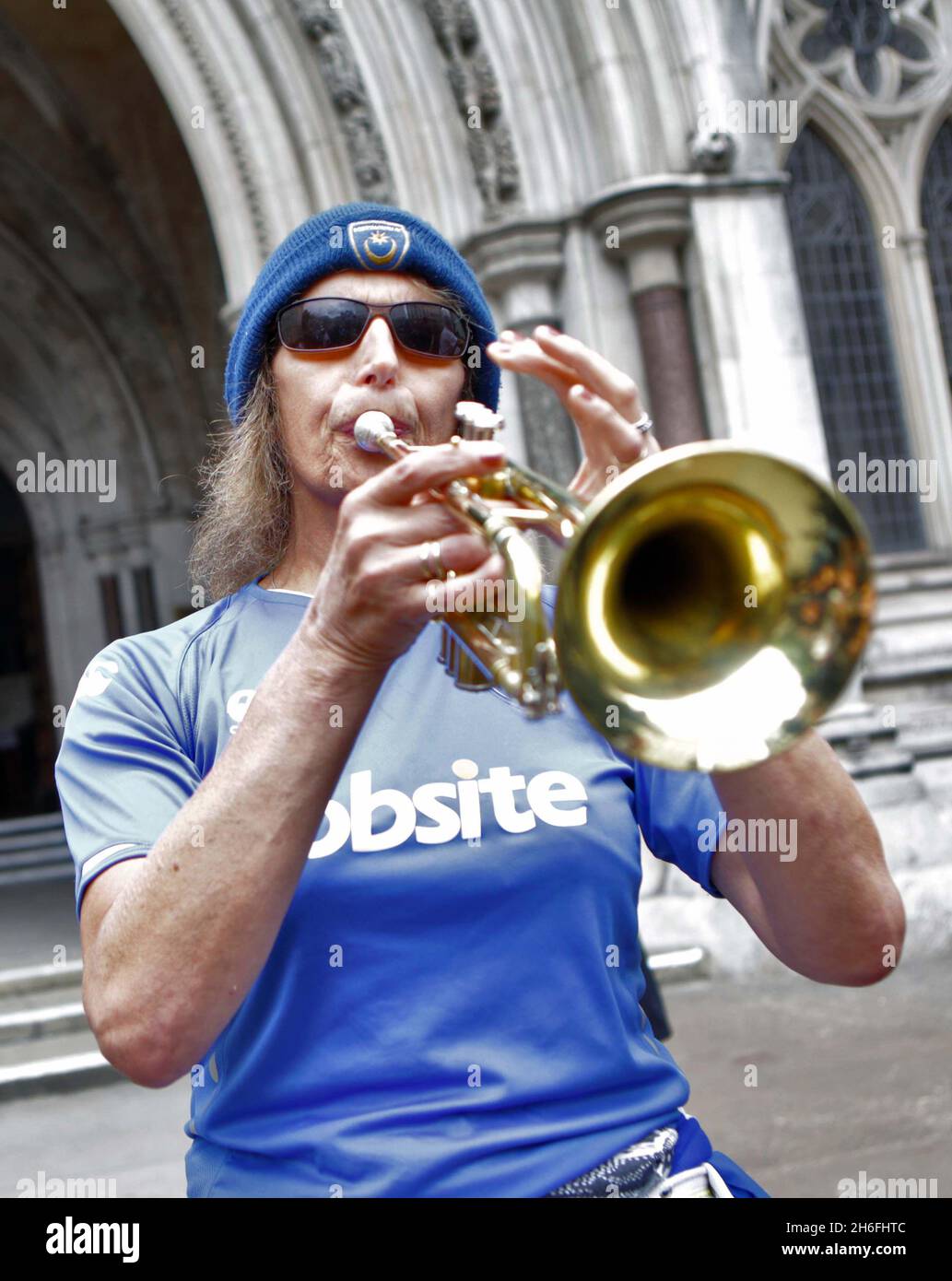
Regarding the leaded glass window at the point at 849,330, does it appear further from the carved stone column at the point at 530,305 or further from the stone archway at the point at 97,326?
the stone archway at the point at 97,326

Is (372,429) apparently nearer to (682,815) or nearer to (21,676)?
(682,815)

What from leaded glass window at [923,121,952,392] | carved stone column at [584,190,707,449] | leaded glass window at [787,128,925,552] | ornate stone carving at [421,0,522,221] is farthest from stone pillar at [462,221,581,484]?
leaded glass window at [923,121,952,392]

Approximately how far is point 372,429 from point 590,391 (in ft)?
0.83

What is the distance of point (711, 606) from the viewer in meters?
1.30

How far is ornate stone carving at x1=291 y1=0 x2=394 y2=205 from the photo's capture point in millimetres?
6863

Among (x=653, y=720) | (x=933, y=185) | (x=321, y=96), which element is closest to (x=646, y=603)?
(x=653, y=720)

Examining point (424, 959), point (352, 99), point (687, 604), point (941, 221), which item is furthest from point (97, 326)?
point (687, 604)

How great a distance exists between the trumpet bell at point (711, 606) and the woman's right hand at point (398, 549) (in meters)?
0.10

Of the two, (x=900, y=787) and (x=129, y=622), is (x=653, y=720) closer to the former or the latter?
(x=900, y=787)

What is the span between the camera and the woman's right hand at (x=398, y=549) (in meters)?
1.20

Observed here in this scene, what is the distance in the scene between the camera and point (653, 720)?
4.06 ft

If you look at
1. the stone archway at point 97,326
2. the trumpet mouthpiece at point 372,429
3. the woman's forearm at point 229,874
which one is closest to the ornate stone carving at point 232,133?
the stone archway at point 97,326

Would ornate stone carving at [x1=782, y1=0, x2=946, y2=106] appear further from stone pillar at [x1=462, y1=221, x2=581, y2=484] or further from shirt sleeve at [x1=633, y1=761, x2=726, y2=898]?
shirt sleeve at [x1=633, y1=761, x2=726, y2=898]

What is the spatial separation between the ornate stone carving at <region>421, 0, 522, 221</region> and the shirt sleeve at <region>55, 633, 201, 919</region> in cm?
551
